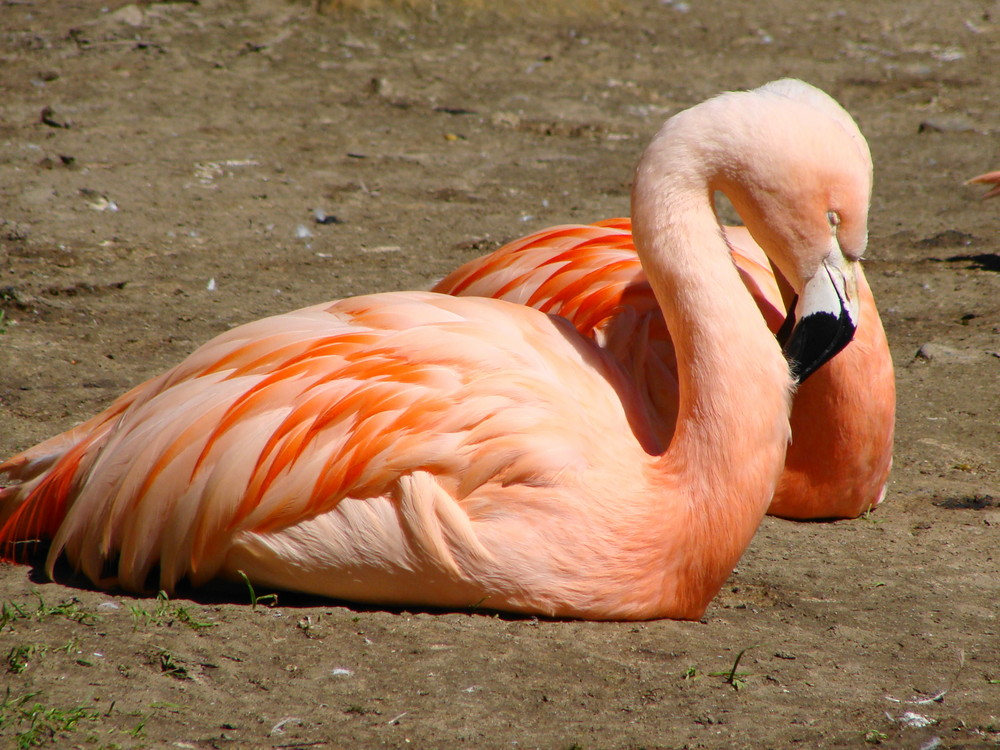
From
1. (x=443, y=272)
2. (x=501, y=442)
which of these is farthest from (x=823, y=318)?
(x=443, y=272)

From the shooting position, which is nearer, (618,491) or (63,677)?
(63,677)

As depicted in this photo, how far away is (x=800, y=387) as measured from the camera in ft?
→ 11.8

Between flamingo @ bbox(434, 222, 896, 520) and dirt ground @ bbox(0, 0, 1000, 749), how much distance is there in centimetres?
19

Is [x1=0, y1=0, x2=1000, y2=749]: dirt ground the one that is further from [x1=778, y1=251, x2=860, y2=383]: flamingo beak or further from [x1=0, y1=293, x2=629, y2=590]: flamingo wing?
[x1=778, y1=251, x2=860, y2=383]: flamingo beak

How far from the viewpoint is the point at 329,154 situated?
A: 7191 mm

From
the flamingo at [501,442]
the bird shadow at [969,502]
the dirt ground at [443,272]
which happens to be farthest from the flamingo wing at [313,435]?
the bird shadow at [969,502]

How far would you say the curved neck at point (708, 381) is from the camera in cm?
298

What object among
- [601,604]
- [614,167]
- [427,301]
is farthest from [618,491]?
[614,167]

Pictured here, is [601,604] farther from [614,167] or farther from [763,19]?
[763,19]

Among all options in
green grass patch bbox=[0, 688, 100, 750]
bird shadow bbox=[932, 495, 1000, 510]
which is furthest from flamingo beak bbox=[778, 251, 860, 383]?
green grass patch bbox=[0, 688, 100, 750]

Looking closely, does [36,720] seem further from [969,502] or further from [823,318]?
[969,502]

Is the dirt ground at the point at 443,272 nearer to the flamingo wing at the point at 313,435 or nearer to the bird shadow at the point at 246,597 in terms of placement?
the bird shadow at the point at 246,597

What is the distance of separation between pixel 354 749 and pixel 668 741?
671mm

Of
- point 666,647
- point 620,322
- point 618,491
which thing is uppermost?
point 620,322
